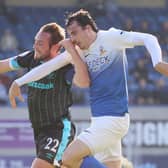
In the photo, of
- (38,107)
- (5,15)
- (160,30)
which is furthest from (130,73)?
(38,107)

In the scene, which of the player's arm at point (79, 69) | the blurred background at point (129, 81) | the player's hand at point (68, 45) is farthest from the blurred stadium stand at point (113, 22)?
the player's arm at point (79, 69)

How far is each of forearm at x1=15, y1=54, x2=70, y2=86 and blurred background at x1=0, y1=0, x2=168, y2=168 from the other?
471 millimetres

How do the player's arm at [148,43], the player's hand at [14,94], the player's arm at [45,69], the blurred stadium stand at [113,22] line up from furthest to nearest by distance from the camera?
the blurred stadium stand at [113,22], the player's arm at [45,69], the player's hand at [14,94], the player's arm at [148,43]

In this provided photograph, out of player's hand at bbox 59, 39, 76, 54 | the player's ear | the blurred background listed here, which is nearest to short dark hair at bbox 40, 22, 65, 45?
the player's ear

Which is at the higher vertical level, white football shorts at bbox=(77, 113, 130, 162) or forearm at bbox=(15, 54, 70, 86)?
forearm at bbox=(15, 54, 70, 86)

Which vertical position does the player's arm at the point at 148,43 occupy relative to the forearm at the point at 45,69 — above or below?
above

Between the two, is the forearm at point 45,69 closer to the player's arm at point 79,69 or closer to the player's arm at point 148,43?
the player's arm at point 79,69

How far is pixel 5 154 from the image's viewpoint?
13.2m

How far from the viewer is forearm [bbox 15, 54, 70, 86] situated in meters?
7.52

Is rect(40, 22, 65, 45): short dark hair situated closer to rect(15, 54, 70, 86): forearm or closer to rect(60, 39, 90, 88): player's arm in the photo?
rect(15, 54, 70, 86): forearm

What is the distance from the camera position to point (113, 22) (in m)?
21.4

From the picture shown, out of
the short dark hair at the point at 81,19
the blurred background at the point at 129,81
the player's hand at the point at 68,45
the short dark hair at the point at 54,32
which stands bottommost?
the blurred background at the point at 129,81

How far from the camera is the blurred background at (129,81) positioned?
43.3 ft

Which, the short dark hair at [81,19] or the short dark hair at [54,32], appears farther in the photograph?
the short dark hair at [54,32]
